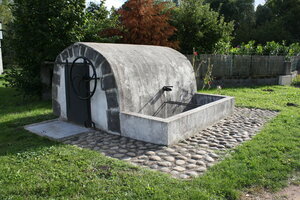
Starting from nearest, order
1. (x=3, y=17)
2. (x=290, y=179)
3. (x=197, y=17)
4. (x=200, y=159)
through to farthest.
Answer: (x=290, y=179)
(x=200, y=159)
(x=197, y=17)
(x=3, y=17)

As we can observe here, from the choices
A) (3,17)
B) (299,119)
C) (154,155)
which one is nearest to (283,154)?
(154,155)

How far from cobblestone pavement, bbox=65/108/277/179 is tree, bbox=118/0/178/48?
5695 mm

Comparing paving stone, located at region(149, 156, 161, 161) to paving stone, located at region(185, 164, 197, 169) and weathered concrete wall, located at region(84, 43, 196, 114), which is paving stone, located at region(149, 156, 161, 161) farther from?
weathered concrete wall, located at region(84, 43, 196, 114)

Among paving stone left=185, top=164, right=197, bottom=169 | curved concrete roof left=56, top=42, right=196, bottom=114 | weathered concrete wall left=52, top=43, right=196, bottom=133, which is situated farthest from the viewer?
curved concrete roof left=56, top=42, right=196, bottom=114

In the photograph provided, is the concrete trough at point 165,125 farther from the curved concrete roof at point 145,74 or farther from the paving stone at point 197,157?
the paving stone at point 197,157

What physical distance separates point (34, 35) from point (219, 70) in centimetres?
878

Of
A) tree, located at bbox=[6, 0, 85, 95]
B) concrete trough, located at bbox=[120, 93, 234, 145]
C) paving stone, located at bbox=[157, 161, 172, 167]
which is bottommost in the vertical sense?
paving stone, located at bbox=[157, 161, 172, 167]

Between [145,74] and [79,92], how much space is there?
5.33 ft

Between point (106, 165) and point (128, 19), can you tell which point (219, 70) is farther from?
point (106, 165)

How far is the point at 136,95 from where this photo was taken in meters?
6.12

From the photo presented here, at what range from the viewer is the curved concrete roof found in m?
5.91

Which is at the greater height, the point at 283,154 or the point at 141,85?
the point at 141,85

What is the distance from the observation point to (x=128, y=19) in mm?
10914

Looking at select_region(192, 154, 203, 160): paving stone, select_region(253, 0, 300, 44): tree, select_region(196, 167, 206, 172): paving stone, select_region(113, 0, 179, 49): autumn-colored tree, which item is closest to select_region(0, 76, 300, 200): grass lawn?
select_region(196, 167, 206, 172): paving stone
